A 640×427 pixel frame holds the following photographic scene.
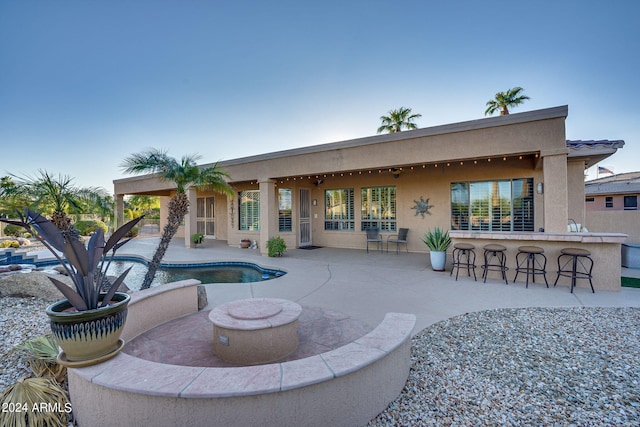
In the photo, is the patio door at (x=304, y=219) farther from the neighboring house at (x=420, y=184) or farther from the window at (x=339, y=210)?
the window at (x=339, y=210)

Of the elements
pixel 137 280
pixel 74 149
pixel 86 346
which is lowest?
pixel 137 280

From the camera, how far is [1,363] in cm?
298

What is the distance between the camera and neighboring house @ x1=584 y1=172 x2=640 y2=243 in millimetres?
9961

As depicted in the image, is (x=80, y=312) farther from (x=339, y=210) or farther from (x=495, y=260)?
(x=339, y=210)

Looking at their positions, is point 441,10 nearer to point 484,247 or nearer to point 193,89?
point 484,247

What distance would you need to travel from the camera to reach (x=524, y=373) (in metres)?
2.81

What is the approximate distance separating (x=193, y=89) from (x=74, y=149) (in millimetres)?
7762

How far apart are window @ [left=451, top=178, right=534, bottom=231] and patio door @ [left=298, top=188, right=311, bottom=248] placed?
240 inches

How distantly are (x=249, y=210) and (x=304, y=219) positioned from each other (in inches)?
112

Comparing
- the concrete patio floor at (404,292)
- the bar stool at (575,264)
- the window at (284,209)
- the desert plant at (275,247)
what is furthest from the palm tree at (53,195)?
the bar stool at (575,264)

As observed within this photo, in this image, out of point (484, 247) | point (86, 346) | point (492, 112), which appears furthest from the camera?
point (492, 112)

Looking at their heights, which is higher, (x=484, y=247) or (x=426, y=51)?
(x=426, y=51)

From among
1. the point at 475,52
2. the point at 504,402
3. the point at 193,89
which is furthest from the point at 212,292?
the point at 475,52

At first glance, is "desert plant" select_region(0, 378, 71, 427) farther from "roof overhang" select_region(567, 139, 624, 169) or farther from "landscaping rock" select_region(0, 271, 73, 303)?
"roof overhang" select_region(567, 139, 624, 169)
